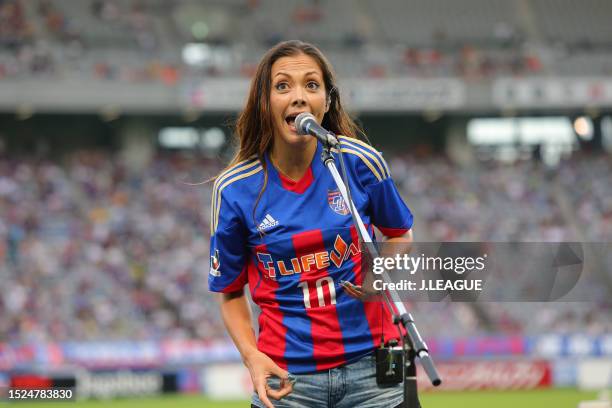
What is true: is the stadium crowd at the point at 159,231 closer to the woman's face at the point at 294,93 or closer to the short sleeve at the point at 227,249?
the short sleeve at the point at 227,249

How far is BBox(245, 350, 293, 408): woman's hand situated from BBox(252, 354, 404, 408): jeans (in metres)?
0.06

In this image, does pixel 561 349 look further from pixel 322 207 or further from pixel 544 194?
pixel 322 207

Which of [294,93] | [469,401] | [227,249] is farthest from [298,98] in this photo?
[469,401]

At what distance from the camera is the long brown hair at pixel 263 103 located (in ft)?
12.7

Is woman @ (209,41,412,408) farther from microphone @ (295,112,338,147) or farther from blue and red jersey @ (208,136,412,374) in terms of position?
microphone @ (295,112,338,147)

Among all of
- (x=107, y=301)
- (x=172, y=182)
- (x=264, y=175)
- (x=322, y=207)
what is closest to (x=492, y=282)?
(x=322, y=207)

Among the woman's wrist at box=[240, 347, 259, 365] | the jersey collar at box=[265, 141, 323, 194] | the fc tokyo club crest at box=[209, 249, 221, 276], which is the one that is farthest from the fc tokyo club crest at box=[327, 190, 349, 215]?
the woman's wrist at box=[240, 347, 259, 365]

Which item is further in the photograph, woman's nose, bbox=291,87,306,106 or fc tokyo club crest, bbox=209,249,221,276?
fc tokyo club crest, bbox=209,249,221,276

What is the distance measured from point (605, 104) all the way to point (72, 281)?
59.5ft

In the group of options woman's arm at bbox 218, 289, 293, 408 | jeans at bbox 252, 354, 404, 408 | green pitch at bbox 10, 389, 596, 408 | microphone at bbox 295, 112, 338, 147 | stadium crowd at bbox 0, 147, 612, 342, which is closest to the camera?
microphone at bbox 295, 112, 338, 147

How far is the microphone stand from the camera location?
300cm

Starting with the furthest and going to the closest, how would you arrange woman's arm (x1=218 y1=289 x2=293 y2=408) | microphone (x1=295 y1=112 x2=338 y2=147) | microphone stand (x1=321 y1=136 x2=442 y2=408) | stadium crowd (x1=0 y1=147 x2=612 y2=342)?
stadium crowd (x1=0 y1=147 x2=612 y2=342) → woman's arm (x1=218 y1=289 x2=293 y2=408) → microphone (x1=295 y1=112 x2=338 y2=147) → microphone stand (x1=321 y1=136 x2=442 y2=408)
